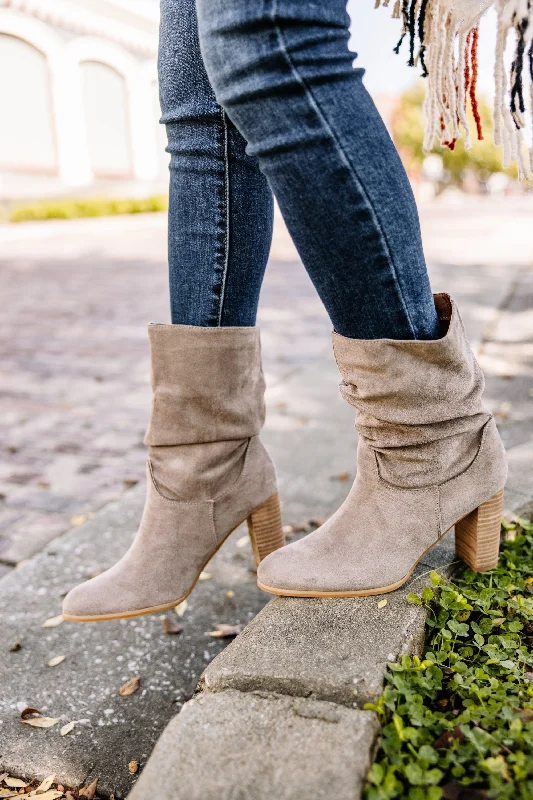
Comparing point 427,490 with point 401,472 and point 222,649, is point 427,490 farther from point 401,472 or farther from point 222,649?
point 222,649

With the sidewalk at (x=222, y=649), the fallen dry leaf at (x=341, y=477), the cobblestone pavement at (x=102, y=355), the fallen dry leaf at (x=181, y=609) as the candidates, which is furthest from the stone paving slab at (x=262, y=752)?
the fallen dry leaf at (x=341, y=477)

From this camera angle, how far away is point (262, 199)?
1.25 metres

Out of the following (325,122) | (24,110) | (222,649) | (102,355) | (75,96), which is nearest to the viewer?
(325,122)

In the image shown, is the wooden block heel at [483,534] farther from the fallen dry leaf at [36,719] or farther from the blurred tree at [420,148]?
the blurred tree at [420,148]

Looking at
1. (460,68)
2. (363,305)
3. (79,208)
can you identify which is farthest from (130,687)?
(79,208)

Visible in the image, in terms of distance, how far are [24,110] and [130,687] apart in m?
18.7

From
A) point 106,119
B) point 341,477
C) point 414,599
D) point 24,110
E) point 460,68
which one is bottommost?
point 341,477

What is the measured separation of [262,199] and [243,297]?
0.61 feet

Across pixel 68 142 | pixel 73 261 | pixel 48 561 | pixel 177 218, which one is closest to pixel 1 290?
pixel 73 261

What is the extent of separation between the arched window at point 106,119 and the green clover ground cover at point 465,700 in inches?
785

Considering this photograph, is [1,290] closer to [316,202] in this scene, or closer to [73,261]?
[73,261]

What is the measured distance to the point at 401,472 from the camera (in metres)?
1.12

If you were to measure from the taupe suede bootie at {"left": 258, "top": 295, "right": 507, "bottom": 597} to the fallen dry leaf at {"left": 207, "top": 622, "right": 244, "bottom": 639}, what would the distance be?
0.33m

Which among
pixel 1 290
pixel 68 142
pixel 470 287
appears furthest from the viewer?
pixel 68 142
